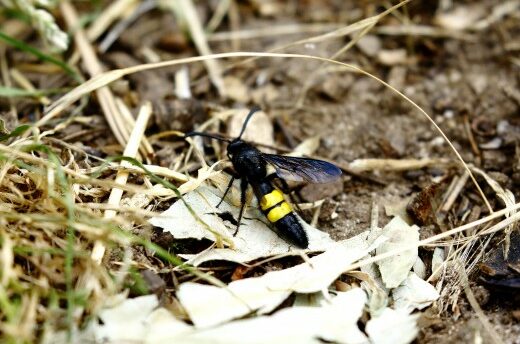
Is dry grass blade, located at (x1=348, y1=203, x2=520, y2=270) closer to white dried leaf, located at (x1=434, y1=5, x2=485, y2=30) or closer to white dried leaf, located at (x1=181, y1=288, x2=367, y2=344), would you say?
white dried leaf, located at (x1=181, y1=288, x2=367, y2=344)

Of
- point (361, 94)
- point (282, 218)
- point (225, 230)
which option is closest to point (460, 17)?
point (361, 94)

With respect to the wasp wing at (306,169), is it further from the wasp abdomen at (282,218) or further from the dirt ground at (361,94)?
the dirt ground at (361,94)

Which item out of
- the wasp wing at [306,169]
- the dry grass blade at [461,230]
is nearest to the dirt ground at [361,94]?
the dry grass blade at [461,230]

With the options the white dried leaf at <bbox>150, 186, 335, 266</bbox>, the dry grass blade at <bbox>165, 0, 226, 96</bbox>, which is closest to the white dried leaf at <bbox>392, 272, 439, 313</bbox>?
the white dried leaf at <bbox>150, 186, 335, 266</bbox>

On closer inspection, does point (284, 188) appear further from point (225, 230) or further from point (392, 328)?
point (392, 328)

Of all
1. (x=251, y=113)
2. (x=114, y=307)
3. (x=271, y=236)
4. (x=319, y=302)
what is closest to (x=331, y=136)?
(x=251, y=113)

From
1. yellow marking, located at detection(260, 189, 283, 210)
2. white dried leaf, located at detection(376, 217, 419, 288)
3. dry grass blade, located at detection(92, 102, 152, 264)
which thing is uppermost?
dry grass blade, located at detection(92, 102, 152, 264)

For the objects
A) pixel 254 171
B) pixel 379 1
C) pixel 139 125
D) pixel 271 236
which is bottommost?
pixel 271 236

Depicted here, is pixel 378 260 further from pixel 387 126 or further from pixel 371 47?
pixel 371 47
